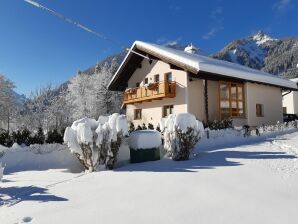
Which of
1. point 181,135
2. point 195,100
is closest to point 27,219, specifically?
point 181,135

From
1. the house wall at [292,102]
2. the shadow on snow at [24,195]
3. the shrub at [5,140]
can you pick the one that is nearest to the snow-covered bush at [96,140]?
the shadow on snow at [24,195]

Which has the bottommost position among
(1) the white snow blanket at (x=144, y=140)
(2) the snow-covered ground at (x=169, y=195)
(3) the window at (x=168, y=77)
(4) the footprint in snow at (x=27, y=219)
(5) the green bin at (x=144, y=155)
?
(4) the footprint in snow at (x=27, y=219)

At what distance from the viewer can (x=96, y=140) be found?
1006 centimetres

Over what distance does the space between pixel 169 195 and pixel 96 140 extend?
4.51 metres

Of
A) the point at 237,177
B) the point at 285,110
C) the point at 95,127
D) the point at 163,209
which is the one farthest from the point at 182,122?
the point at 285,110

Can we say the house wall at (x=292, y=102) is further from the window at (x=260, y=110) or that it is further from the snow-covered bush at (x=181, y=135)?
the snow-covered bush at (x=181, y=135)

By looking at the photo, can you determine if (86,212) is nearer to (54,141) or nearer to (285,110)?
(54,141)

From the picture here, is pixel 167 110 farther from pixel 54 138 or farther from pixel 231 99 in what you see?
pixel 54 138

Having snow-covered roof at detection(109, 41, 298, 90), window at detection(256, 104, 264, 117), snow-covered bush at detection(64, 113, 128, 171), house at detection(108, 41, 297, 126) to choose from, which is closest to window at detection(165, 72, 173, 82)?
house at detection(108, 41, 297, 126)

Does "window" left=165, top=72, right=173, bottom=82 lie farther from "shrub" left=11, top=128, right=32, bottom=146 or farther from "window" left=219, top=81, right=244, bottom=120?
"shrub" left=11, top=128, right=32, bottom=146

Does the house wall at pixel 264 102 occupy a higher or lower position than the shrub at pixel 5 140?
higher

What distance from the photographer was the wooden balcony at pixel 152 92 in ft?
68.4

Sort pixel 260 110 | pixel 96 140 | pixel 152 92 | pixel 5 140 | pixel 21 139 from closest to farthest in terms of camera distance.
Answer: pixel 96 140
pixel 5 140
pixel 21 139
pixel 152 92
pixel 260 110

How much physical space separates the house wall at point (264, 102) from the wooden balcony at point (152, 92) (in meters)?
5.17
